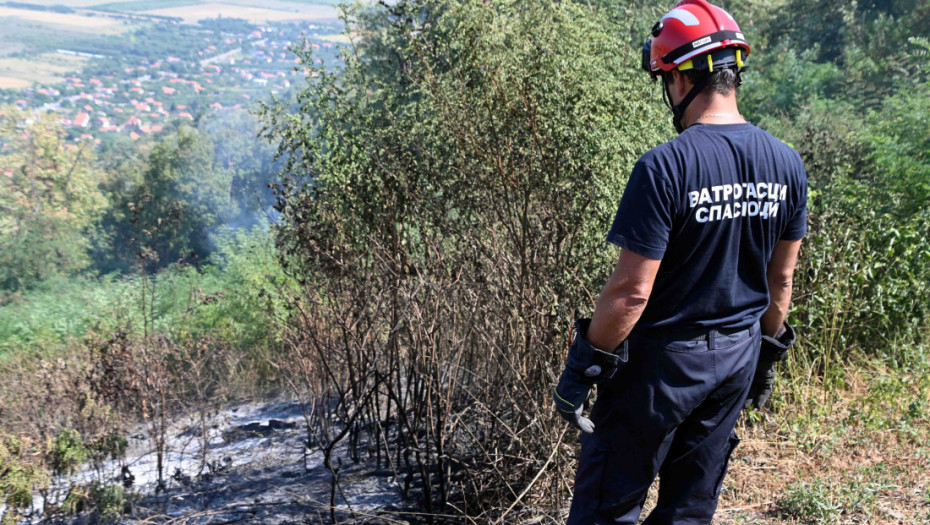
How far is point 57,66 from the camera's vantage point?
356 feet

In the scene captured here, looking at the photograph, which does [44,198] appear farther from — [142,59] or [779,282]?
[142,59]

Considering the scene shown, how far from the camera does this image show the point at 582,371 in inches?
82.7

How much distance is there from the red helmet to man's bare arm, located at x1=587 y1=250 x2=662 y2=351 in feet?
1.98

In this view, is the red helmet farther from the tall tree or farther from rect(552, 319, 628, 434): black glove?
the tall tree

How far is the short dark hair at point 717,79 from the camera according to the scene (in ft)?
6.89

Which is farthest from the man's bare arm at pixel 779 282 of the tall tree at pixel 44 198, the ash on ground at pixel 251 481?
the tall tree at pixel 44 198

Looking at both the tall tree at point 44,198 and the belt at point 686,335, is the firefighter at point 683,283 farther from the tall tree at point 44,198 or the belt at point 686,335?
the tall tree at point 44,198

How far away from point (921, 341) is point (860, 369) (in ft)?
2.12

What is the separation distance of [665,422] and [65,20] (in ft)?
511

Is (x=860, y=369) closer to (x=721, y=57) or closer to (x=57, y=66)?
(x=721, y=57)

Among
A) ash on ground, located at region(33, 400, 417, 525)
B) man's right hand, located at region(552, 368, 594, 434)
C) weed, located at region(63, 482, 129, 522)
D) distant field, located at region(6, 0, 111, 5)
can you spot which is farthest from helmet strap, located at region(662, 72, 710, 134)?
distant field, located at region(6, 0, 111, 5)

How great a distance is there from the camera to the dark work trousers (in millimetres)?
2080

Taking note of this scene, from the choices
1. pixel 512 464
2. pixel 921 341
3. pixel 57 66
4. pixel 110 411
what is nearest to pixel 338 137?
pixel 512 464

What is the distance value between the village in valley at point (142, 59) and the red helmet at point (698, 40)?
81.2 m
